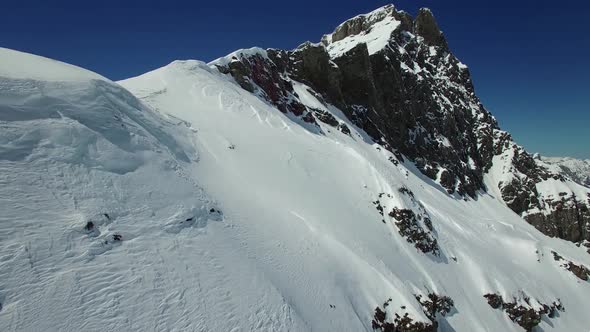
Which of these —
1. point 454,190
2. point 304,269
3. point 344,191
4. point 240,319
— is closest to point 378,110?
point 454,190

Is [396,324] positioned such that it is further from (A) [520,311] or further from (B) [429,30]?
(B) [429,30]

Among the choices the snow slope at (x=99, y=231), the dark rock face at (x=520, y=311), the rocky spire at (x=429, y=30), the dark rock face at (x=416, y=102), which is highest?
the rocky spire at (x=429, y=30)

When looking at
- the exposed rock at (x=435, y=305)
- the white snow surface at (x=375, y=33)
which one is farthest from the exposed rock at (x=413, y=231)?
the white snow surface at (x=375, y=33)

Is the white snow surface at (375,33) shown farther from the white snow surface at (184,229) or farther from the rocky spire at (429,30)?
the white snow surface at (184,229)

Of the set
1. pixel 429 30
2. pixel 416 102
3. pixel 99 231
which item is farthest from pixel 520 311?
pixel 429 30

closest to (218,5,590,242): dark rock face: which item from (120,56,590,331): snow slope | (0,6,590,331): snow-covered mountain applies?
(120,56,590,331): snow slope

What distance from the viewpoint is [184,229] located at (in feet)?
40.9

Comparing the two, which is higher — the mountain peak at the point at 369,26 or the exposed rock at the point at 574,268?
the mountain peak at the point at 369,26

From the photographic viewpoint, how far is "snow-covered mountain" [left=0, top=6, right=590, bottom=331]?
897cm

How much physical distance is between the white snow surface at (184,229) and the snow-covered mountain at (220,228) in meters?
0.07

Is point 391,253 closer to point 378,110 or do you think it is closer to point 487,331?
point 487,331

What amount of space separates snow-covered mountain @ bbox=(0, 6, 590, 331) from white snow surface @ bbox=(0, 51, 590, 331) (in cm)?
7

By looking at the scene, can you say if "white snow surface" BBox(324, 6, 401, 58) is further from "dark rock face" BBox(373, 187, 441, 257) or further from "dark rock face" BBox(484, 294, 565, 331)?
"dark rock face" BBox(484, 294, 565, 331)

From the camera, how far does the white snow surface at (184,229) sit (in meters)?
8.66
